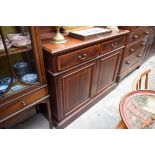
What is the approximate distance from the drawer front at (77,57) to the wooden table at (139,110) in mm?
514

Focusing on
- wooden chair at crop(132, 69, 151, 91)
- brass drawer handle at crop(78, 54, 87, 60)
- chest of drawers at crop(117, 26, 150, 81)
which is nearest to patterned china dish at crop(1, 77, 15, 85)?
brass drawer handle at crop(78, 54, 87, 60)

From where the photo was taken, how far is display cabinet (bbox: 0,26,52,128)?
940 millimetres

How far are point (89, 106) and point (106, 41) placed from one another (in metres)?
0.79

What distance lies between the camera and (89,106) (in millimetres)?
1743

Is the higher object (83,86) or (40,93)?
(40,93)

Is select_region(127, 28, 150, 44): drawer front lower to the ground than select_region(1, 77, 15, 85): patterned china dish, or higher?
higher

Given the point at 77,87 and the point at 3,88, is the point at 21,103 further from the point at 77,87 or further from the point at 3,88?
the point at 77,87

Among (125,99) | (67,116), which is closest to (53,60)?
(125,99)

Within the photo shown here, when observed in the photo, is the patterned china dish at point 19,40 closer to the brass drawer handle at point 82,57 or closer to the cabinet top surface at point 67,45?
the cabinet top surface at point 67,45

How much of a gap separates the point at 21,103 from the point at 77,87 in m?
0.55

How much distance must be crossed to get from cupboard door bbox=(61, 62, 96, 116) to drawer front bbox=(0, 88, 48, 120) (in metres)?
0.21

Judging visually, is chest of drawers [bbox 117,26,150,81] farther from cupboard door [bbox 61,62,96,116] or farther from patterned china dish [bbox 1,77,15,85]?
patterned china dish [bbox 1,77,15,85]
